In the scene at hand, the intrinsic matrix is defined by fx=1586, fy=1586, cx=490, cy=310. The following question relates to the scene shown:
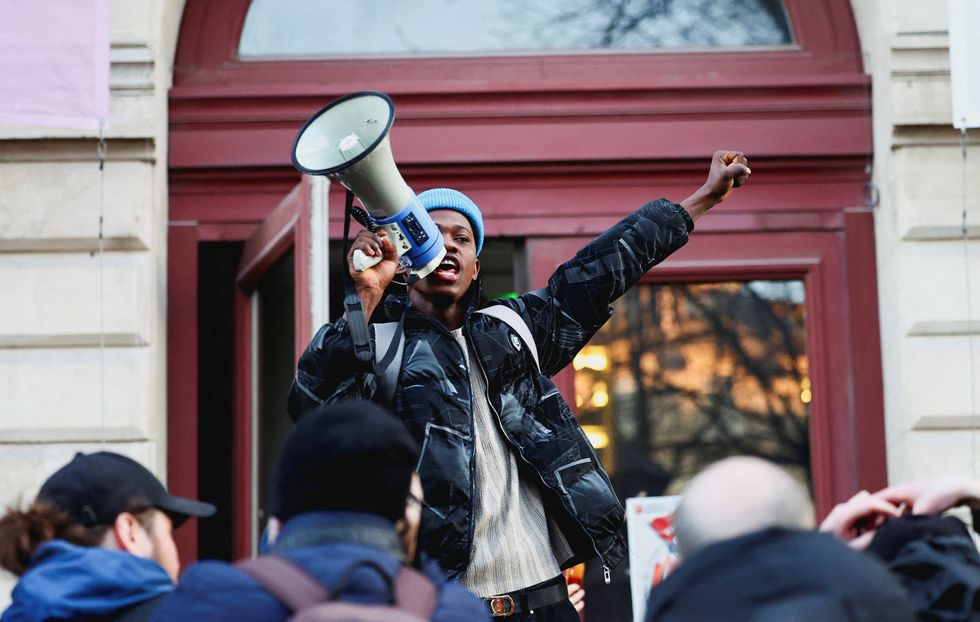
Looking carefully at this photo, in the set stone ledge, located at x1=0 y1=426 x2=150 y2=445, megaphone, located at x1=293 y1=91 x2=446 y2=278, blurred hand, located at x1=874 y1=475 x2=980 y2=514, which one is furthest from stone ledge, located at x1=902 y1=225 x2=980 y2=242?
blurred hand, located at x1=874 y1=475 x2=980 y2=514

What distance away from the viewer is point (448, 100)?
24.5ft

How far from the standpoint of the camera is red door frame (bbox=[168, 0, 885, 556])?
24.4 feet

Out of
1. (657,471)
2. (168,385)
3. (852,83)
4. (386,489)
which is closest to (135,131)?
(168,385)

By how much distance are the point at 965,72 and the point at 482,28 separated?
2301 mm

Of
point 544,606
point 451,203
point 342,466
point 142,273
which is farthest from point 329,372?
point 142,273

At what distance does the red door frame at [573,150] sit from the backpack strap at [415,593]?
175 inches

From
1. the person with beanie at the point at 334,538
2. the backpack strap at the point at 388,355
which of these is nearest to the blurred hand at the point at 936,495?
the person with beanie at the point at 334,538

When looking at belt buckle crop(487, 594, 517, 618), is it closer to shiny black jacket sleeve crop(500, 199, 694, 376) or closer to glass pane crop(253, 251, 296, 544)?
shiny black jacket sleeve crop(500, 199, 694, 376)

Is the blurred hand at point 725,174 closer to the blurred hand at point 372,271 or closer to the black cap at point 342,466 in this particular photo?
the blurred hand at point 372,271

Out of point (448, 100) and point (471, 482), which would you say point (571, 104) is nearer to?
point (448, 100)

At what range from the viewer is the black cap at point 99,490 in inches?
147

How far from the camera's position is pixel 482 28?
775 centimetres

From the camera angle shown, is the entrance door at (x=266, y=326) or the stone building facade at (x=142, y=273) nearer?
the entrance door at (x=266, y=326)

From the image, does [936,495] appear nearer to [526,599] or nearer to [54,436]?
[526,599]
